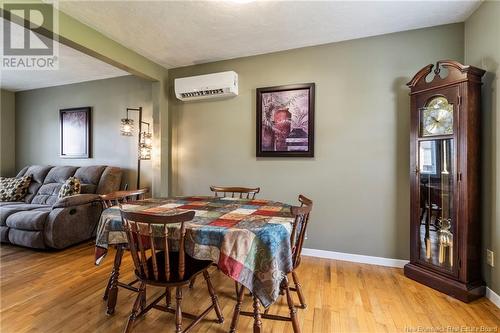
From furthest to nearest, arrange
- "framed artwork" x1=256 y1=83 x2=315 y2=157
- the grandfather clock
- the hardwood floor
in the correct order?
"framed artwork" x1=256 y1=83 x2=315 y2=157
the grandfather clock
the hardwood floor

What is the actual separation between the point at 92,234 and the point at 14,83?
3.11 meters

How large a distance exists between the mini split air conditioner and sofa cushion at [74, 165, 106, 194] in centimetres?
167

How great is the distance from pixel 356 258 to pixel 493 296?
1079mm

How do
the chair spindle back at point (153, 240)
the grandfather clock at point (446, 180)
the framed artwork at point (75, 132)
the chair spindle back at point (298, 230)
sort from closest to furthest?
the chair spindle back at point (153, 240), the chair spindle back at point (298, 230), the grandfather clock at point (446, 180), the framed artwork at point (75, 132)

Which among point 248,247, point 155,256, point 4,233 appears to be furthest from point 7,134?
point 248,247

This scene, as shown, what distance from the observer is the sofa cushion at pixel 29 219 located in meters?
2.95

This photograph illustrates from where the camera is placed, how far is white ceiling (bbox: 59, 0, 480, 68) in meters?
2.12

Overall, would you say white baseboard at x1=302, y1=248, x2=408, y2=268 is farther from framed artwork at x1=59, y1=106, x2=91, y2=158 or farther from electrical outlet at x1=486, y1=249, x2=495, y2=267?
framed artwork at x1=59, y1=106, x2=91, y2=158

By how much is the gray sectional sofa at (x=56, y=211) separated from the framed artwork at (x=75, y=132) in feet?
1.31

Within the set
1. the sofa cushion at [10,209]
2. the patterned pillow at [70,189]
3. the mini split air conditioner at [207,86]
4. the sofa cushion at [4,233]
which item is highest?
the mini split air conditioner at [207,86]

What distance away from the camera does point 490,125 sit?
199 cm

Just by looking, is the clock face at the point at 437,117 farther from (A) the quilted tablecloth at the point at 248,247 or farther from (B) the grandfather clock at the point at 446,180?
(A) the quilted tablecloth at the point at 248,247

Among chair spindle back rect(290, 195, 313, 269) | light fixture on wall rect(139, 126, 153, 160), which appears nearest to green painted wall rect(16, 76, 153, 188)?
light fixture on wall rect(139, 126, 153, 160)

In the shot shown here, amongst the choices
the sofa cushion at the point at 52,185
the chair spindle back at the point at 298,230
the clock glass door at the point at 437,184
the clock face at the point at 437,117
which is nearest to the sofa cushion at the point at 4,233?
the sofa cushion at the point at 52,185
